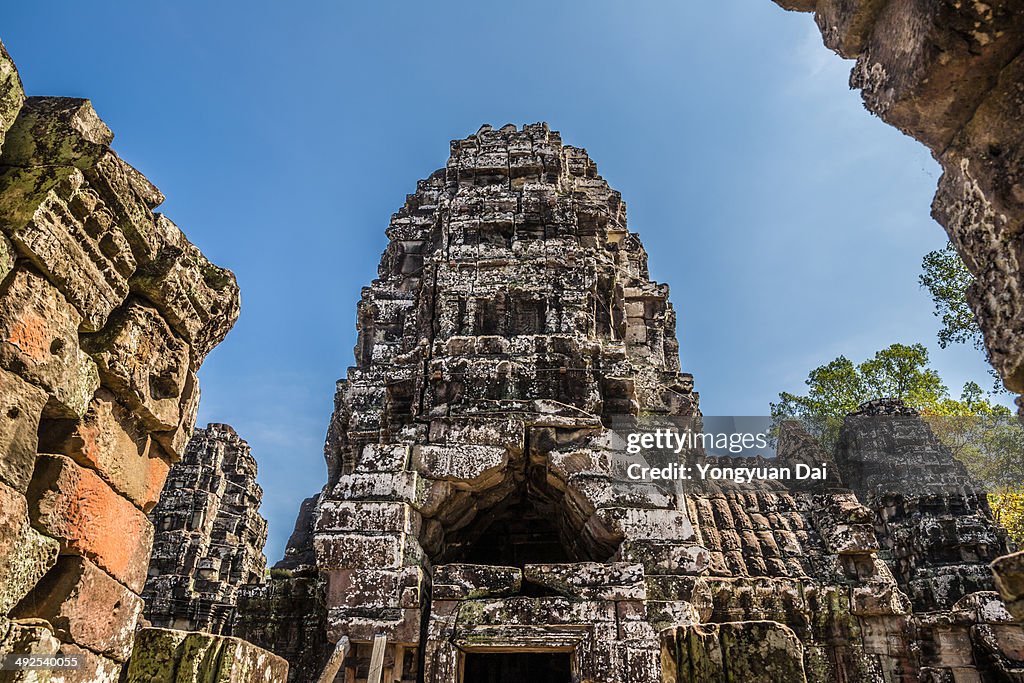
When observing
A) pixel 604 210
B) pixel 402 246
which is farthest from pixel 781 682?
pixel 402 246

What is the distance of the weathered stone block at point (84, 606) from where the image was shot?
2.60 meters

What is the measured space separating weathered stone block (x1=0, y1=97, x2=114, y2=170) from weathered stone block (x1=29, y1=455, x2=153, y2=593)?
1.19 metres

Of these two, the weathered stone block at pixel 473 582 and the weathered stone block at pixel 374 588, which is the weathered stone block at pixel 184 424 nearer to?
the weathered stone block at pixel 374 588

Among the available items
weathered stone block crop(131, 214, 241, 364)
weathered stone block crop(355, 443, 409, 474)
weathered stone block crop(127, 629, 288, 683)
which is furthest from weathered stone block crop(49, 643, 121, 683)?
weathered stone block crop(355, 443, 409, 474)

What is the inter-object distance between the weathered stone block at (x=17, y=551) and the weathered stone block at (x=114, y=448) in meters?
0.32

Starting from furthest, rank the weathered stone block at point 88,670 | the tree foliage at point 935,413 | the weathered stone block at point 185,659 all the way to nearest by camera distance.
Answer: the tree foliage at point 935,413
the weathered stone block at point 185,659
the weathered stone block at point 88,670

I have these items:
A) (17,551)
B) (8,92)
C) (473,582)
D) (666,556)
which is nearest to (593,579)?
(666,556)

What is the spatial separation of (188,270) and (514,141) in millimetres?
13012

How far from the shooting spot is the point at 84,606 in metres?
2.76

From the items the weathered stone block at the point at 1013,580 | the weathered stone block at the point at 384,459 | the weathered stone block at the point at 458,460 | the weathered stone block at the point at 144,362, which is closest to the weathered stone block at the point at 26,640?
the weathered stone block at the point at 144,362

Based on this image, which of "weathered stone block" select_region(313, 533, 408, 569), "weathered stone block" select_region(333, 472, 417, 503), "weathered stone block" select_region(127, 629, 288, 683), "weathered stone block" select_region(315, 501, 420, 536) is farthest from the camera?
"weathered stone block" select_region(333, 472, 417, 503)

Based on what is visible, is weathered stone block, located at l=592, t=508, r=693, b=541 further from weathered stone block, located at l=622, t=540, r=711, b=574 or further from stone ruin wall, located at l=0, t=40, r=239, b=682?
stone ruin wall, located at l=0, t=40, r=239, b=682

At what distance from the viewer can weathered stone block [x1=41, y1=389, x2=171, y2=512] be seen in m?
2.74

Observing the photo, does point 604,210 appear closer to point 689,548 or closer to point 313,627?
point 689,548
